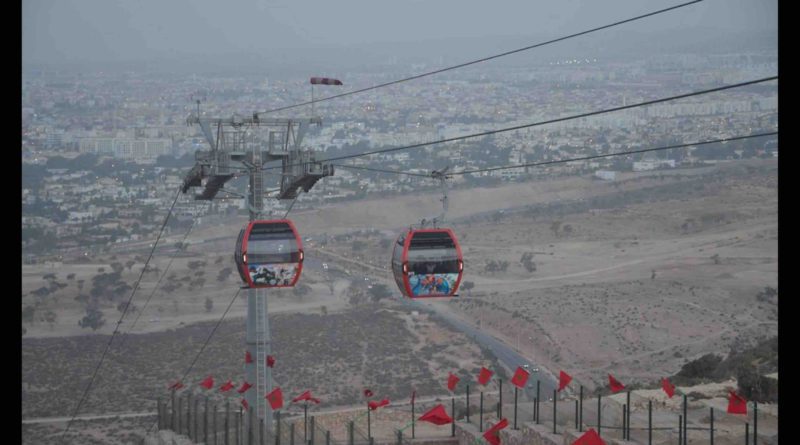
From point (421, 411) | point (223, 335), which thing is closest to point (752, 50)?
point (223, 335)

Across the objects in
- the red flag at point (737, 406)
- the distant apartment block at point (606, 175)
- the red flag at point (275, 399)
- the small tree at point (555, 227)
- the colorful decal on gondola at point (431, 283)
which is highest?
the distant apartment block at point (606, 175)

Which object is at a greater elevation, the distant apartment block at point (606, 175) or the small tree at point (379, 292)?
the distant apartment block at point (606, 175)

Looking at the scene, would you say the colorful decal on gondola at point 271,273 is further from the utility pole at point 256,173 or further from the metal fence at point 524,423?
the metal fence at point 524,423

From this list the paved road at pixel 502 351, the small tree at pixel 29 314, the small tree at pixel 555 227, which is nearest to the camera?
the paved road at pixel 502 351

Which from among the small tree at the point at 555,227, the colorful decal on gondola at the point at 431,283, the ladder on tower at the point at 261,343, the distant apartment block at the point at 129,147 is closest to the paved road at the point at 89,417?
the ladder on tower at the point at 261,343

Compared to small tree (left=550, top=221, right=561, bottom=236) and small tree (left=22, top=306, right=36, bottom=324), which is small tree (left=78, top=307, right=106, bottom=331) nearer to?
small tree (left=22, top=306, right=36, bottom=324)

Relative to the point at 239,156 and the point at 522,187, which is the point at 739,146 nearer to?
the point at 522,187

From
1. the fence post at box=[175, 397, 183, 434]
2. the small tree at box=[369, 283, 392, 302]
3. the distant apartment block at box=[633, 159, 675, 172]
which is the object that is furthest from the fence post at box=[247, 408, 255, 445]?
the distant apartment block at box=[633, 159, 675, 172]

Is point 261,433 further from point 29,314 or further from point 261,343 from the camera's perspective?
point 29,314
